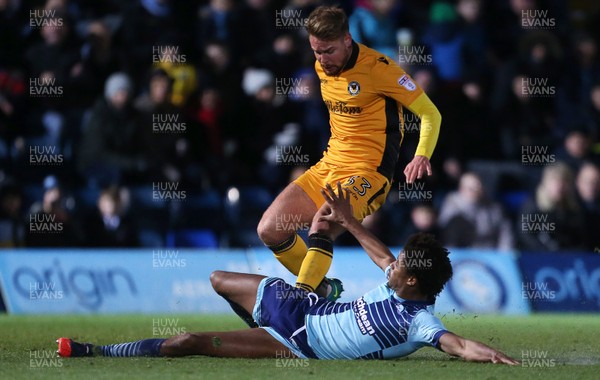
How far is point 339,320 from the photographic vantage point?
8.62 metres

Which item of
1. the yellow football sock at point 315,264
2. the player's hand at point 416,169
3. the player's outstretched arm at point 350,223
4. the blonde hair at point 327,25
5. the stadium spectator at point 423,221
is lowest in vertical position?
the stadium spectator at point 423,221

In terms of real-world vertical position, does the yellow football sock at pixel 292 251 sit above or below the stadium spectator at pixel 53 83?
below

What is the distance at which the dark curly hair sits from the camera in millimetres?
8438

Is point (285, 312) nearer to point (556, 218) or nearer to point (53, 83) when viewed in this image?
point (556, 218)

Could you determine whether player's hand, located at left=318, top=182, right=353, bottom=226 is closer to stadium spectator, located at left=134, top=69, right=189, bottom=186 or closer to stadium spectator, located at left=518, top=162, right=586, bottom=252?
stadium spectator, located at left=134, top=69, right=189, bottom=186

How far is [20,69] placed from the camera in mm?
16125

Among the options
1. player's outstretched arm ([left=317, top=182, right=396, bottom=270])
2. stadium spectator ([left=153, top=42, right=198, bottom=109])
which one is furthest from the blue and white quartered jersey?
stadium spectator ([left=153, top=42, right=198, bottom=109])

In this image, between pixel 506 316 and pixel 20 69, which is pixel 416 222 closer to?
pixel 506 316

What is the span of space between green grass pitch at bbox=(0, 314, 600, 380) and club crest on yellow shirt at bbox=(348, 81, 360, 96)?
2155 mm

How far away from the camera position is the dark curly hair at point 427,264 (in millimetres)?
8438

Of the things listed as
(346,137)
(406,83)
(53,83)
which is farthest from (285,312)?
(53,83)

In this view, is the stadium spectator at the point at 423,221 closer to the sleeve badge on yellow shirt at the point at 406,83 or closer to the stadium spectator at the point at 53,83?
the stadium spectator at the point at 53,83

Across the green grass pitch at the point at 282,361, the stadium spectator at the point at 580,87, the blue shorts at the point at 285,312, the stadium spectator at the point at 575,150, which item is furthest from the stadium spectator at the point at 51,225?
the stadium spectator at the point at 580,87

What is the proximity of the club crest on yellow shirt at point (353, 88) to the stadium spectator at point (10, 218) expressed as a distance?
6.26 m
